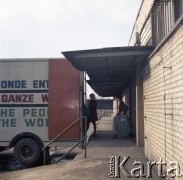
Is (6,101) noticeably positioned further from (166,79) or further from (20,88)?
(166,79)

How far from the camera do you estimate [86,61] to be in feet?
32.2

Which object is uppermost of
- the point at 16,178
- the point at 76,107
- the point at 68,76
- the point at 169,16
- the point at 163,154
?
the point at 169,16

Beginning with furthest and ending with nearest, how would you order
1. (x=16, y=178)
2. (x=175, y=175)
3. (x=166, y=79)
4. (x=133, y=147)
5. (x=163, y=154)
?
1. (x=133, y=147)
2. (x=16, y=178)
3. (x=163, y=154)
4. (x=166, y=79)
5. (x=175, y=175)

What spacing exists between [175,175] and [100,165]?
2.95 metres

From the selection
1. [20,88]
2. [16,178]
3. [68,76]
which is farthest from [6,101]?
[16,178]

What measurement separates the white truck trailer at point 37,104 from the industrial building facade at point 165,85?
8.26 feet

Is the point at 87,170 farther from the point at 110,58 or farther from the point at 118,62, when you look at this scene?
the point at 118,62

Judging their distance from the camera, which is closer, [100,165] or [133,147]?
[100,165]

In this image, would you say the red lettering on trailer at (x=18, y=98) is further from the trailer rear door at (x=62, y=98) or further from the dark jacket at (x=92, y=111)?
the dark jacket at (x=92, y=111)

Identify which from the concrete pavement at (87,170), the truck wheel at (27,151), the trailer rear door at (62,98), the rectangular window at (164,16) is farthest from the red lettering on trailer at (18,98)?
the rectangular window at (164,16)

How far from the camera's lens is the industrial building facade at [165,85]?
537cm

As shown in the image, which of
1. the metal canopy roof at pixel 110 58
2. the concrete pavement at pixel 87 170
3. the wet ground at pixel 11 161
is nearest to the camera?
the concrete pavement at pixel 87 170

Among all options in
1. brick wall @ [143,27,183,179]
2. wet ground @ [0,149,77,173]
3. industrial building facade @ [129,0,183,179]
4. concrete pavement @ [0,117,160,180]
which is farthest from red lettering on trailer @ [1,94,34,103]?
brick wall @ [143,27,183,179]

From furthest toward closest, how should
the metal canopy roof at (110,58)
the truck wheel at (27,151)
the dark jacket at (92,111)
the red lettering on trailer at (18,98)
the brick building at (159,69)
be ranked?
1. the dark jacket at (92,111)
2. the red lettering on trailer at (18,98)
3. the truck wheel at (27,151)
4. the metal canopy roof at (110,58)
5. the brick building at (159,69)
